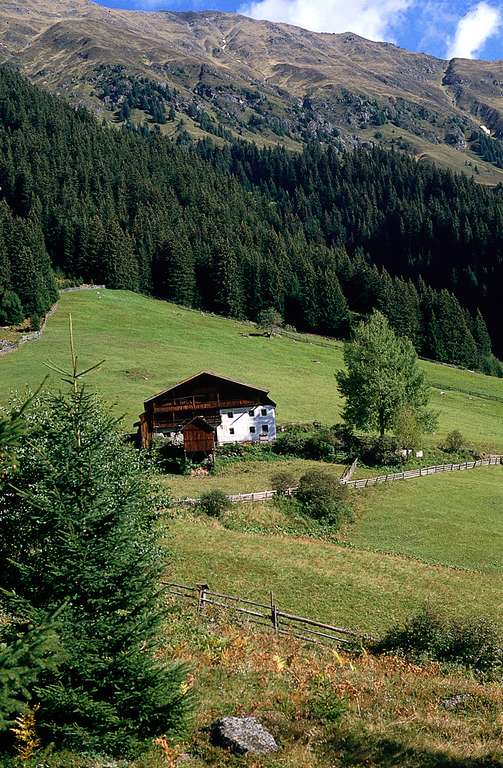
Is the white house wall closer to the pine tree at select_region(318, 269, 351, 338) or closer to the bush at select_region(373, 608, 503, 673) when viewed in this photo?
the bush at select_region(373, 608, 503, 673)

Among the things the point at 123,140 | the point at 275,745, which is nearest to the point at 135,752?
the point at 275,745

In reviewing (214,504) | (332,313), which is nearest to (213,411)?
(214,504)

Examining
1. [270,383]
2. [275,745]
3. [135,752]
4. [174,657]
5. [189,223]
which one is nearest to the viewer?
[135,752]

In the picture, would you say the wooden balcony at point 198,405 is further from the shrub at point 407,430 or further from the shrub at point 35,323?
the shrub at point 35,323

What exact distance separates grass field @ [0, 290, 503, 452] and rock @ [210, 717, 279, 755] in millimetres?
40865

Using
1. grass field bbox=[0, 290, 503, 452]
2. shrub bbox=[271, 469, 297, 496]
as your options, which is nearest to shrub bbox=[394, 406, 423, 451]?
grass field bbox=[0, 290, 503, 452]

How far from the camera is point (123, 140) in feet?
650

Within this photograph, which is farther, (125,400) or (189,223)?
(189,223)

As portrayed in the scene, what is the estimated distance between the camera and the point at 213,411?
60.1m

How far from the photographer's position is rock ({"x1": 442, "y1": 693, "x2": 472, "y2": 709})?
15.9 meters

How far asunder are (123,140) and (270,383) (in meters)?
154

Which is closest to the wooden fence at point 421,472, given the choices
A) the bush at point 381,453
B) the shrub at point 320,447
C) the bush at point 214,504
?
the bush at point 381,453

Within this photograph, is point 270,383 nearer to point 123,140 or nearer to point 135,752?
point 135,752

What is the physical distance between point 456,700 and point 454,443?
152ft
